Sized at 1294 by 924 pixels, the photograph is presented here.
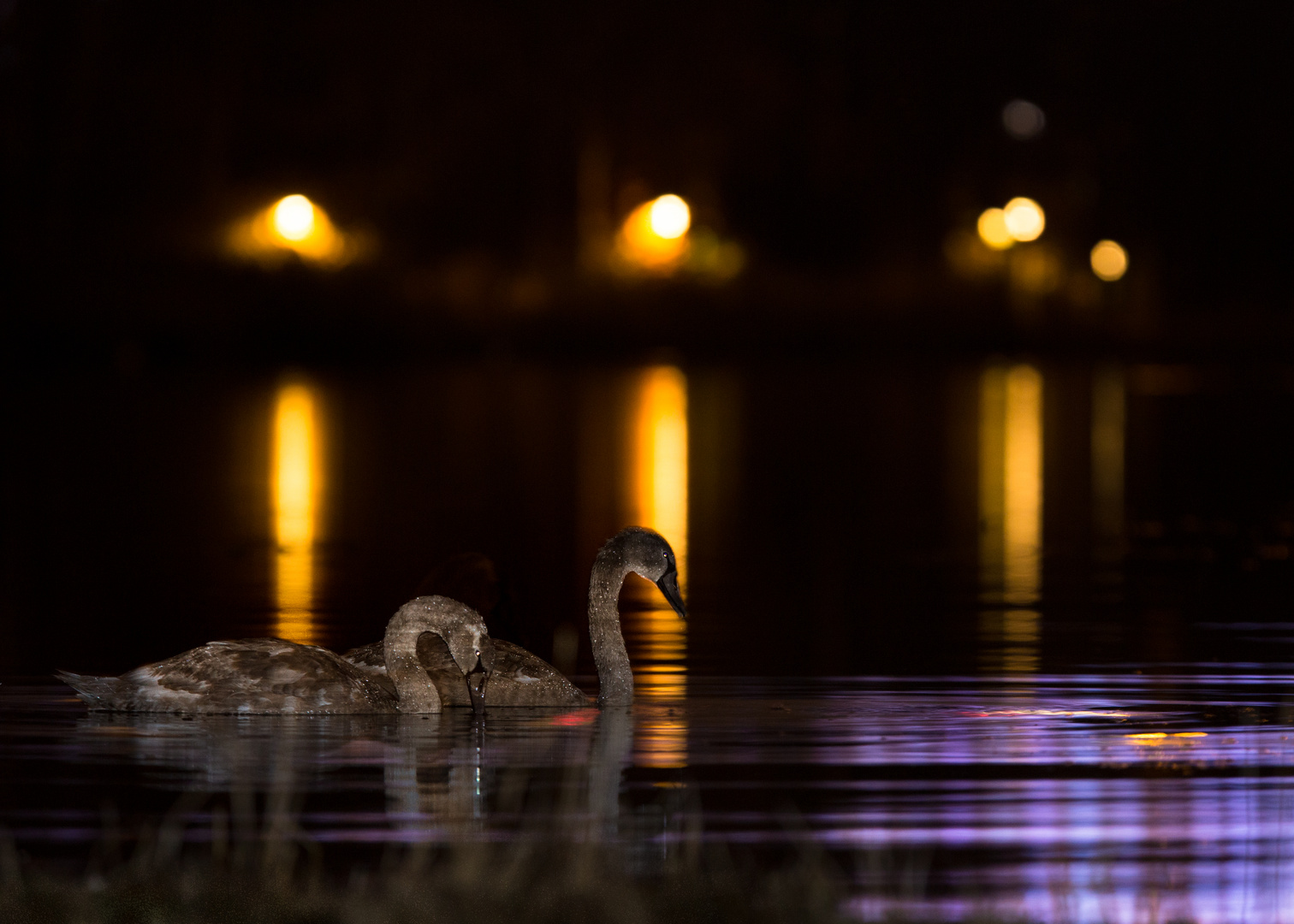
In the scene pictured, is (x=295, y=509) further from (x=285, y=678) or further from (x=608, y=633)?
(x=285, y=678)

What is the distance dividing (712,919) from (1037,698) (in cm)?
460

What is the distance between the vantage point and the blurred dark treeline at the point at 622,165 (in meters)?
49.8

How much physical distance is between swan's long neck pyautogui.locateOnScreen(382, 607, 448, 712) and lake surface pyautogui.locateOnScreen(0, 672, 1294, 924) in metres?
0.14

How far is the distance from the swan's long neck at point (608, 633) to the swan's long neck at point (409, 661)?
25.3 inches

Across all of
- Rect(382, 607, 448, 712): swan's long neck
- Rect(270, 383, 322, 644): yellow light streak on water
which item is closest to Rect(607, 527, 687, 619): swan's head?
Rect(382, 607, 448, 712): swan's long neck

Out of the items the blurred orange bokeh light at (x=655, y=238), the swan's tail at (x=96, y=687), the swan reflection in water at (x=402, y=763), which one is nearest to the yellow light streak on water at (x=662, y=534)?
the swan reflection in water at (x=402, y=763)

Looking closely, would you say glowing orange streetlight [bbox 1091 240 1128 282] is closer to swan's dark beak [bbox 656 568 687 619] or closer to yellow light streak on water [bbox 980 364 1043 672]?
yellow light streak on water [bbox 980 364 1043 672]

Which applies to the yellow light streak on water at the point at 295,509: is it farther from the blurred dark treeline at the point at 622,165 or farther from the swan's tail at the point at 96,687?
the blurred dark treeline at the point at 622,165

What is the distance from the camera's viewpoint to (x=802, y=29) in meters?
60.3

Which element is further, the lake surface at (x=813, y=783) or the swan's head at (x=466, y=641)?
the swan's head at (x=466, y=641)

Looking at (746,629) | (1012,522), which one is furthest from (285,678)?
(1012,522)

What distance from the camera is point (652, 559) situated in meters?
9.84

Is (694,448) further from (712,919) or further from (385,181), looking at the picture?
(385,181)

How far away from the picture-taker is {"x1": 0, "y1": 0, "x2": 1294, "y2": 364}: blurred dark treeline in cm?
4978
